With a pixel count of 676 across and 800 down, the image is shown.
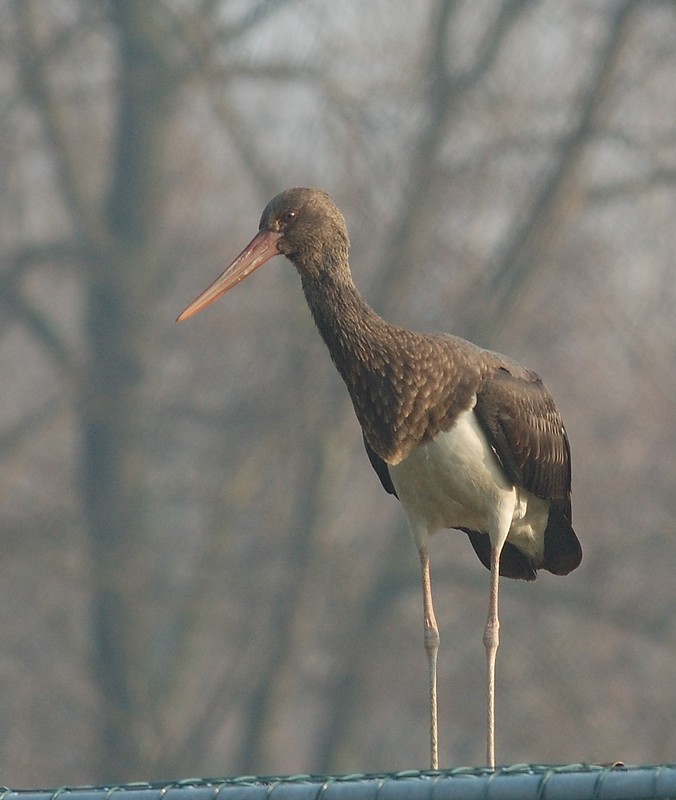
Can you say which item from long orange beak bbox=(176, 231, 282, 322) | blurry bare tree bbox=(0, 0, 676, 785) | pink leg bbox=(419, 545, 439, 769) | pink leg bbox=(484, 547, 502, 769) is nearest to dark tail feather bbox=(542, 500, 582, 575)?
pink leg bbox=(484, 547, 502, 769)

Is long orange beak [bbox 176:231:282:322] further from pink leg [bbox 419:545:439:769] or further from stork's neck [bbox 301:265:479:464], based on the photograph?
pink leg [bbox 419:545:439:769]

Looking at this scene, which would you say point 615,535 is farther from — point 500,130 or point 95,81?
point 95,81

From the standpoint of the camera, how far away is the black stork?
514 cm

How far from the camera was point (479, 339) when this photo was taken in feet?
50.4

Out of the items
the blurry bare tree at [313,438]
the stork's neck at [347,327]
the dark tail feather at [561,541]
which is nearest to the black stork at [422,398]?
the stork's neck at [347,327]

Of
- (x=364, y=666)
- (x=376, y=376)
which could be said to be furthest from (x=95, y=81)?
(x=376, y=376)

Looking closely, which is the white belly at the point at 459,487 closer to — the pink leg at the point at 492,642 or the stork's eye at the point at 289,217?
the pink leg at the point at 492,642

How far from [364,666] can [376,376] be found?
35.5 ft

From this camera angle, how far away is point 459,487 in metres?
5.25

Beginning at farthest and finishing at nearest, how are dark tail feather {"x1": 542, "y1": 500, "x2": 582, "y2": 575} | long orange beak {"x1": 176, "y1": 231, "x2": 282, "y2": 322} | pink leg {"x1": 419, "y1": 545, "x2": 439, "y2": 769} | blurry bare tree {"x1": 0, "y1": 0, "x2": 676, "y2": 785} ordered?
1. blurry bare tree {"x1": 0, "y1": 0, "x2": 676, "y2": 785}
2. dark tail feather {"x1": 542, "y1": 500, "x2": 582, "y2": 575}
3. pink leg {"x1": 419, "y1": 545, "x2": 439, "y2": 769}
4. long orange beak {"x1": 176, "y1": 231, "x2": 282, "y2": 322}

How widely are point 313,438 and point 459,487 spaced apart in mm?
10447

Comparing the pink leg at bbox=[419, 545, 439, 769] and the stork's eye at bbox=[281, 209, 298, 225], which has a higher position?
the stork's eye at bbox=[281, 209, 298, 225]

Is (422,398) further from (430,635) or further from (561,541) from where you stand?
(561,541)

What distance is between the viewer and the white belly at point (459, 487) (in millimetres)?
5199
